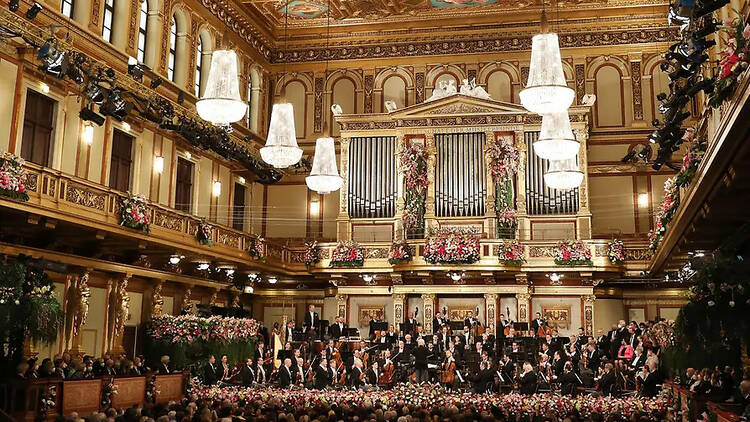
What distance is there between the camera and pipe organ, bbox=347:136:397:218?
25250 millimetres

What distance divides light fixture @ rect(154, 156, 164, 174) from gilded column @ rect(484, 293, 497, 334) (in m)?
11.0

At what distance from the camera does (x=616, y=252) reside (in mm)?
22344

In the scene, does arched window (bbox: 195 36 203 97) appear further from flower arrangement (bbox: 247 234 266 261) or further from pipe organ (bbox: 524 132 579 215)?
pipe organ (bbox: 524 132 579 215)

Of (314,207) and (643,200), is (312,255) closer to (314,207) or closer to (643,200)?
(314,207)

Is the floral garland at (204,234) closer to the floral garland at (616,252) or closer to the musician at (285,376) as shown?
the musician at (285,376)

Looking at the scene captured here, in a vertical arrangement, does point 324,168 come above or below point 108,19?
below

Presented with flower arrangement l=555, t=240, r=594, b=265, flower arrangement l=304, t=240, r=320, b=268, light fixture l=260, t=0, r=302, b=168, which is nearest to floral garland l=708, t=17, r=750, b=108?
light fixture l=260, t=0, r=302, b=168

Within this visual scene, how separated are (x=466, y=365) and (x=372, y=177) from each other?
9768mm

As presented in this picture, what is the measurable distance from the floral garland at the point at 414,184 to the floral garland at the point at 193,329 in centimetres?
714

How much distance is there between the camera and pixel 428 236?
23531 millimetres

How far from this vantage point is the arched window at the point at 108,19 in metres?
19.2

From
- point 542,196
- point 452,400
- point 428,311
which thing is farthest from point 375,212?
point 452,400

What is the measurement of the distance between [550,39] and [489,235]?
14905 millimetres

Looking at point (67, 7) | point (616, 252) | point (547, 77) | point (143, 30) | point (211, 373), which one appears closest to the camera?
point (547, 77)
